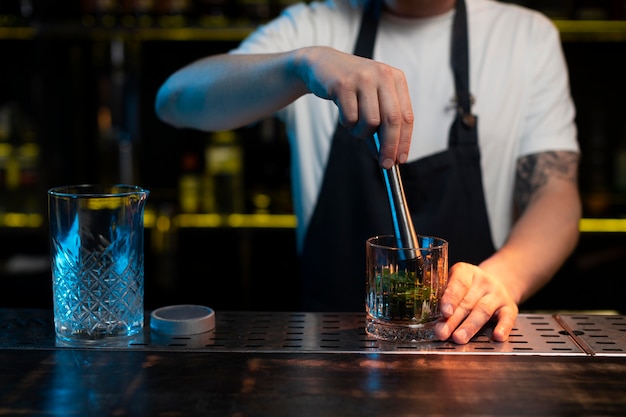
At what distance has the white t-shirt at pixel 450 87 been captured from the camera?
1.91m

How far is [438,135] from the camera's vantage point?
1.90 metres

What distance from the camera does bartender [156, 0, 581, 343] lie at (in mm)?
1797

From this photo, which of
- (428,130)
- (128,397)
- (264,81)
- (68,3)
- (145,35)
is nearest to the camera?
(128,397)

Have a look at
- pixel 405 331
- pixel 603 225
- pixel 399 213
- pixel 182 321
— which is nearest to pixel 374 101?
pixel 399 213

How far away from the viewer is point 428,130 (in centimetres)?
190

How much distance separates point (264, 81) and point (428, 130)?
58 cm

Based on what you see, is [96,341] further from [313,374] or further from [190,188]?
[190,188]

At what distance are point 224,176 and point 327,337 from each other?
6.37 feet

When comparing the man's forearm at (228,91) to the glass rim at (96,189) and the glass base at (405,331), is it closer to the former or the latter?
the glass rim at (96,189)

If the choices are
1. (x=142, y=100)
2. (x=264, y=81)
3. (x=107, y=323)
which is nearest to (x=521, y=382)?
(x=107, y=323)

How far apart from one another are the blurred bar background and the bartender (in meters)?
1.05

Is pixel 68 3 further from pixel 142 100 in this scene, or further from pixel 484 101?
pixel 484 101

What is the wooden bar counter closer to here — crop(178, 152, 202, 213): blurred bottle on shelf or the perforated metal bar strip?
the perforated metal bar strip

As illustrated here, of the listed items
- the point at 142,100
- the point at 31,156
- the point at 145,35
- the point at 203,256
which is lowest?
the point at 203,256
